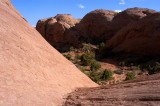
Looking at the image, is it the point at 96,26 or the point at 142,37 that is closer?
the point at 142,37

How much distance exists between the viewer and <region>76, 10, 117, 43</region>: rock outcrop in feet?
129

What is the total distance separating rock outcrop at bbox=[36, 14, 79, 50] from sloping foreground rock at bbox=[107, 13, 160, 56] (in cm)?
825

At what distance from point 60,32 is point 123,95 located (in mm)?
31293

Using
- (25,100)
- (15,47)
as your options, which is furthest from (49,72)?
(25,100)

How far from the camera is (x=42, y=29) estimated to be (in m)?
42.5

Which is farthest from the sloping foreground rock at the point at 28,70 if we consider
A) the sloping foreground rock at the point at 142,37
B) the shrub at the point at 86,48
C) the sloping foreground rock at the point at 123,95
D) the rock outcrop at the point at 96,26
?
the rock outcrop at the point at 96,26

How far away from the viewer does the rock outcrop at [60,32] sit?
39.9 metres

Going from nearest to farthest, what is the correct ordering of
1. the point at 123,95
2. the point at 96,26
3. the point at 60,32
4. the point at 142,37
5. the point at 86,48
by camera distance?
1. the point at 123,95
2. the point at 142,37
3. the point at 86,48
4. the point at 96,26
5. the point at 60,32

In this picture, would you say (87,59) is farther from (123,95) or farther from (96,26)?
(123,95)

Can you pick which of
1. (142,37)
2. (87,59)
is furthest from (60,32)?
(142,37)

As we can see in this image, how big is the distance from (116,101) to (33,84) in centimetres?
219

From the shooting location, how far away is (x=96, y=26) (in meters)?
39.8

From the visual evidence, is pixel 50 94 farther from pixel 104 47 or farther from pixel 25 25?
pixel 104 47

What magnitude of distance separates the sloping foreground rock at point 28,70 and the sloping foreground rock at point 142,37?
17555 mm
